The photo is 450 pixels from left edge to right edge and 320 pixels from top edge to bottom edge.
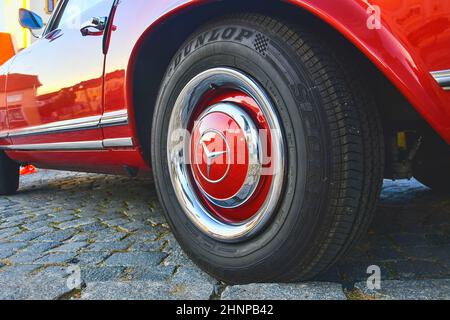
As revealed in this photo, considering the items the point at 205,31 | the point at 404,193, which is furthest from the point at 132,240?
the point at 404,193

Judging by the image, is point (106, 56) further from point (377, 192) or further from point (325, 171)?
point (377, 192)

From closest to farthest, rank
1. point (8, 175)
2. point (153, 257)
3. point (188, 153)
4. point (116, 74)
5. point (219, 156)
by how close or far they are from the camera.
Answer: point (219, 156)
point (188, 153)
point (153, 257)
point (116, 74)
point (8, 175)

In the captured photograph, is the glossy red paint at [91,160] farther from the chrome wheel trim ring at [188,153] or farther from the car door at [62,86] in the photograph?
the chrome wheel trim ring at [188,153]

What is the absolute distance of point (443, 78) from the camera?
980 millimetres

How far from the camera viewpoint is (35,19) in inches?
128

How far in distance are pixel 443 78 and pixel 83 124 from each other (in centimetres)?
176

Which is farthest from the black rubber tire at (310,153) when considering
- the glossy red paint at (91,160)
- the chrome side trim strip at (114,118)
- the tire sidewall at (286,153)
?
the glossy red paint at (91,160)

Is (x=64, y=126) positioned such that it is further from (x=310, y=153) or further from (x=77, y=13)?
(x=310, y=153)

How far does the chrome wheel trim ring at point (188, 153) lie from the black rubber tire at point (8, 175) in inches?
108

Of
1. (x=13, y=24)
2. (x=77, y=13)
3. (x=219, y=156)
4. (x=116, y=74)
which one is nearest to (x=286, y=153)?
(x=219, y=156)

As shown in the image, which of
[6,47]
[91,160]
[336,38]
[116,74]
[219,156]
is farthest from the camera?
[6,47]

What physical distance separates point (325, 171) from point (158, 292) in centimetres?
66

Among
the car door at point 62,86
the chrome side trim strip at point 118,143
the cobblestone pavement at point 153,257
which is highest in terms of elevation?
the car door at point 62,86

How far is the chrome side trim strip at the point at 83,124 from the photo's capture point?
1.85 metres
